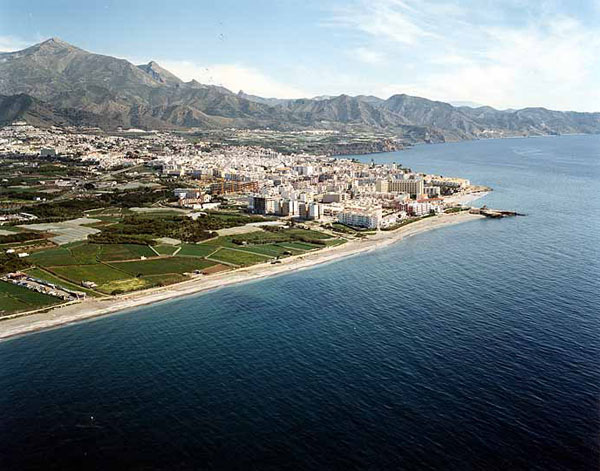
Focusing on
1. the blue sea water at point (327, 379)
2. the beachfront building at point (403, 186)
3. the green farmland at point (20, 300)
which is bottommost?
the blue sea water at point (327, 379)

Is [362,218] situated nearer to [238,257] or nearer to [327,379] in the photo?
[238,257]

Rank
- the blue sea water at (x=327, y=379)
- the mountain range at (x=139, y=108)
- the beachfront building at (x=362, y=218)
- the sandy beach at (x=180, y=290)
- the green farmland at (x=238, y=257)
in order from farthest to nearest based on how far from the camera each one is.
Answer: the mountain range at (x=139, y=108) → the beachfront building at (x=362, y=218) → the green farmland at (x=238, y=257) → the sandy beach at (x=180, y=290) → the blue sea water at (x=327, y=379)

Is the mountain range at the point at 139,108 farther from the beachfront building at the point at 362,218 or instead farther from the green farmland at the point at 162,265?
the green farmland at the point at 162,265

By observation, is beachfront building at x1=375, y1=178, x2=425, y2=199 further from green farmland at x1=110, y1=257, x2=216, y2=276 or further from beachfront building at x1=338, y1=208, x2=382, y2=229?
green farmland at x1=110, y1=257, x2=216, y2=276

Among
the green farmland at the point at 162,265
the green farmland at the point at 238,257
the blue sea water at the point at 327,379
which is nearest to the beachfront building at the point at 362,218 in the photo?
the green farmland at the point at 238,257

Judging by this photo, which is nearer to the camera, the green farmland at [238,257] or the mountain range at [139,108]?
the green farmland at [238,257]

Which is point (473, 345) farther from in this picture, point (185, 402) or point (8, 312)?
point (8, 312)

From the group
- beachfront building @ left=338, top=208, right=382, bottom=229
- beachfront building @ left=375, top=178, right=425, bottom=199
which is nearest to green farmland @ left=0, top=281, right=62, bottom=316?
beachfront building @ left=338, top=208, right=382, bottom=229

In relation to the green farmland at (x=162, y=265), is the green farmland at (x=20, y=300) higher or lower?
higher
